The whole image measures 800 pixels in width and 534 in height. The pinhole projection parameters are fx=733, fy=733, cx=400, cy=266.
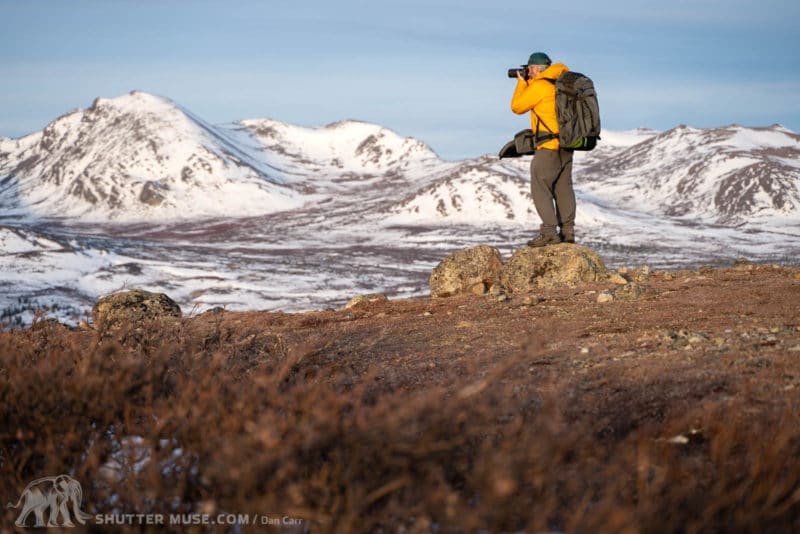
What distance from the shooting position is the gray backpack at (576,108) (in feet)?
29.4

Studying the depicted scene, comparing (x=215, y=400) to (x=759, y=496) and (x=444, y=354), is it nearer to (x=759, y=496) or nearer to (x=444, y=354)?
(x=759, y=496)

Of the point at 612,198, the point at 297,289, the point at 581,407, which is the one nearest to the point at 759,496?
the point at 581,407

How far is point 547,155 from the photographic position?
9.93 m

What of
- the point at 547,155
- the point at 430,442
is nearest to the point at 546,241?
the point at 547,155

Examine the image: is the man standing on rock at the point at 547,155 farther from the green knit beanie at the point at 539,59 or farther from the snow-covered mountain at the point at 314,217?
the snow-covered mountain at the point at 314,217

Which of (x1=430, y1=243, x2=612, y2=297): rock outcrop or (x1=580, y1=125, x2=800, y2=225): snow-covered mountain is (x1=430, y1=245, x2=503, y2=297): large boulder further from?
(x1=580, y1=125, x2=800, y2=225): snow-covered mountain

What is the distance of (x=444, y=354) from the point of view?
6156 millimetres

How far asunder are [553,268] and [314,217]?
125060 millimetres

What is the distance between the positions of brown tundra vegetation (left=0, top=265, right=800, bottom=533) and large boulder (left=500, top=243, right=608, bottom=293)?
18.8 feet

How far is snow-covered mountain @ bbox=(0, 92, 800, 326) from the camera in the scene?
6631cm

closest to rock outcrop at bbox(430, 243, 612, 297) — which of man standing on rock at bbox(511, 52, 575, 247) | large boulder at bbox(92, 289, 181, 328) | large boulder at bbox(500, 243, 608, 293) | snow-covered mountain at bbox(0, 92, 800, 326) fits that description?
large boulder at bbox(500, 243, 608, 293)

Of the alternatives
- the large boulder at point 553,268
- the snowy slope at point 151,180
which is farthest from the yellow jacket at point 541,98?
the snowy slope at point 151,180

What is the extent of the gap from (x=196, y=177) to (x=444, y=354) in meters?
167

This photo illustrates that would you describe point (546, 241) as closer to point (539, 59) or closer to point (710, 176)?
point (539, 59)
